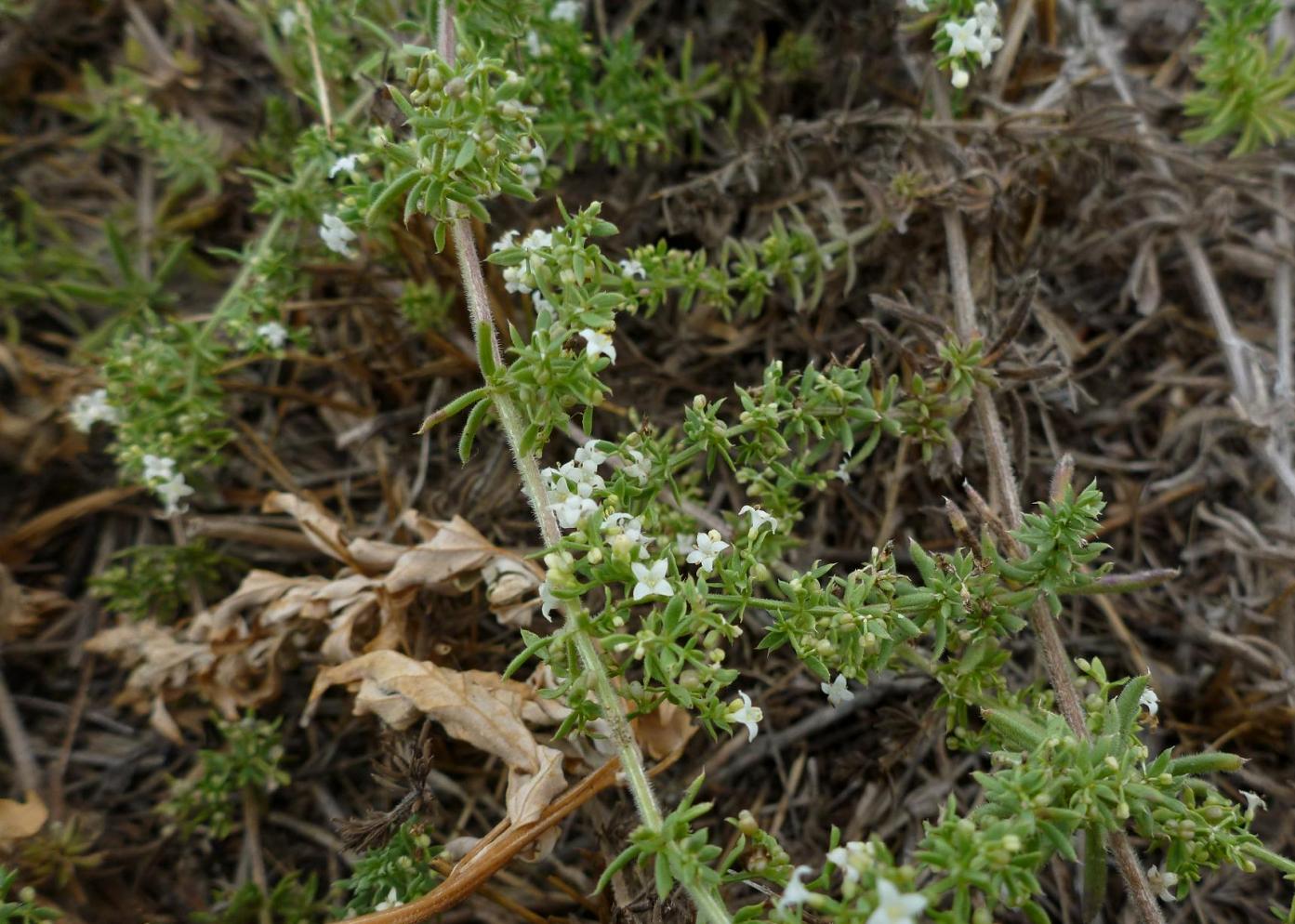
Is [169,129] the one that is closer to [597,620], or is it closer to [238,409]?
[238,409]

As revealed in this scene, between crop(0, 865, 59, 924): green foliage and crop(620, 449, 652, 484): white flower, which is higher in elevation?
crop(620, 449, 652, 484): white flower

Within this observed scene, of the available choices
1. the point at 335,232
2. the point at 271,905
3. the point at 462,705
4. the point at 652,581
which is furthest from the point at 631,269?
the point at 271,905

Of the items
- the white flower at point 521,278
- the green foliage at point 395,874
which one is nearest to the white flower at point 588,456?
the white flower at point 521,278

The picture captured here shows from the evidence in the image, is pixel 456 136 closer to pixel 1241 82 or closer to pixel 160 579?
pixel 160 579

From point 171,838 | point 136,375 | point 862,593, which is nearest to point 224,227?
point 136,375

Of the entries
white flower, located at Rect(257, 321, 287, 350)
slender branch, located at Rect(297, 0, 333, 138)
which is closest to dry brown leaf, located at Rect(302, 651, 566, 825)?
white flower, located at Rect(257, 321, 287, 350)

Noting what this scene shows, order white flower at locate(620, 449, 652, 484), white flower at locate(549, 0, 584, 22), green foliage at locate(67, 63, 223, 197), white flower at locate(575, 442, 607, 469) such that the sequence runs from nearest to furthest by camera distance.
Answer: white flower at locate(575, 442, 607, 469)
white flower at locate(620, 449, 652, 484)
white flower at locate(549, 0, 584, 22)
green foliage at locate(67, 63, 223, 197)

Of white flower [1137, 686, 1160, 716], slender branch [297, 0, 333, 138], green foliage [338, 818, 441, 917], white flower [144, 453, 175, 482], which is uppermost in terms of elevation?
slender branch [297, 0, 333, 138]

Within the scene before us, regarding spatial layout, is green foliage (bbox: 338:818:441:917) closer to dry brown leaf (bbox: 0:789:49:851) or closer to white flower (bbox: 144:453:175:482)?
dry brown leaf (bbox: 0:789:49:851)
